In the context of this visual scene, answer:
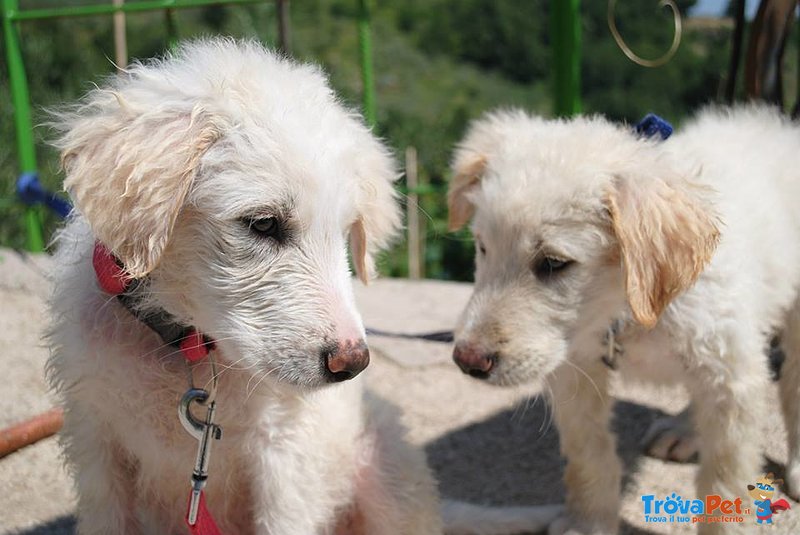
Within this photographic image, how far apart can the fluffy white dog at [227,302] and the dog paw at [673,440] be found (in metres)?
1.77

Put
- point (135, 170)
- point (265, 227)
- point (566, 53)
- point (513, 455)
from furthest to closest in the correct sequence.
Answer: point (566, 53) < point (513, 455) < point (265, 227) < point (135, 170)

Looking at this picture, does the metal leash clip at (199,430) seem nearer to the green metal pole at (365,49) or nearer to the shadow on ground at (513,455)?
the shadow on ground at (513,455)

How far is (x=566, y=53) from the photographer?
6195mm

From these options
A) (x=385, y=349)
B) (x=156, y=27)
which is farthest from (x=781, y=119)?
(x=156, y=27)

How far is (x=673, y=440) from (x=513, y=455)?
0.82 meters

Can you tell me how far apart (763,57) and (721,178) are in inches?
65.5

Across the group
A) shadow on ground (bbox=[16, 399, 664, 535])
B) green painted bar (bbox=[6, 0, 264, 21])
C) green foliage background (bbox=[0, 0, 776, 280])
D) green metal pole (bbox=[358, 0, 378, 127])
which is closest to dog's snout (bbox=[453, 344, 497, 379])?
shadow on ground (bbox=[16, 399, 664, 535])

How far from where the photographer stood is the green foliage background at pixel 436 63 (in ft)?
34.4

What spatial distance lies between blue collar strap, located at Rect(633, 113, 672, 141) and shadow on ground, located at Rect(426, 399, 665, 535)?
1493mm

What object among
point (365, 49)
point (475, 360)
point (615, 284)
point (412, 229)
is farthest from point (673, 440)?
point (412, 229)

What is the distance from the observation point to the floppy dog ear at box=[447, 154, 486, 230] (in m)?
3.52

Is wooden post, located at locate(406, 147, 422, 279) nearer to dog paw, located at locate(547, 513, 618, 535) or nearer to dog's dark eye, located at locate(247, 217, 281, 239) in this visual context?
dog paw, located at locate(547, 513, 618, 535)

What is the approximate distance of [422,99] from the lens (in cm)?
1984

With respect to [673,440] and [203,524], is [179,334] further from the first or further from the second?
[673,440]
